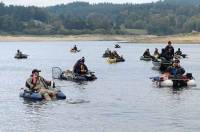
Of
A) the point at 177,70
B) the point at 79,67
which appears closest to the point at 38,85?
the point at 177,70

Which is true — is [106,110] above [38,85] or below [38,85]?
below

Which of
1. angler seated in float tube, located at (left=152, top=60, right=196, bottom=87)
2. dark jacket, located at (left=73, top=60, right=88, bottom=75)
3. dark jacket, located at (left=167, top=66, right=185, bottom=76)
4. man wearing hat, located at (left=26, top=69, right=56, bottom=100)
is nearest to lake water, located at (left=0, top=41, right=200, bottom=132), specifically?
man wearing hat, located at (left=26, top=69, right=56, bottom=100)

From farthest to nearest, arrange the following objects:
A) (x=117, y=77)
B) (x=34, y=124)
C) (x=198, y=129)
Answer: (x=117, y=77), (x=34, y=124), (x=198, y=129)

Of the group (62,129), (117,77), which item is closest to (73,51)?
(117,77)

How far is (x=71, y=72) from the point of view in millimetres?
54500

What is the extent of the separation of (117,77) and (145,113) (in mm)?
27979

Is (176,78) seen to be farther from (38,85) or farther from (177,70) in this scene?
(38,85)

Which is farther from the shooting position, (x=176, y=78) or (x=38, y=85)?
(x=176, y=78)

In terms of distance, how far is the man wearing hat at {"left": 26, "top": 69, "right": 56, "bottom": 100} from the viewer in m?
38.8

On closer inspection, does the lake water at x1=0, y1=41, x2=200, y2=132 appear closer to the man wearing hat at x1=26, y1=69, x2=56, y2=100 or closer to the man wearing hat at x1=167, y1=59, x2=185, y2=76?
the man wearing hat at x1=26, y1=69, x2=56, y2=100

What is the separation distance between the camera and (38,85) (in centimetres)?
3903

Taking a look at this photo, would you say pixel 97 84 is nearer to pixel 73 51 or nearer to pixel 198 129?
pixel 198 129

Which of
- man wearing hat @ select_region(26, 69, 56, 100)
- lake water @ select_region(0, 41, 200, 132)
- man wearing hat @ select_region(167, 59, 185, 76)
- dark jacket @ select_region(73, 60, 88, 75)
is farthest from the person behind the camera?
dark jacket @ select_region(73, 60, 88, 75)

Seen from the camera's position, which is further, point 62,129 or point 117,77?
point 117,77
